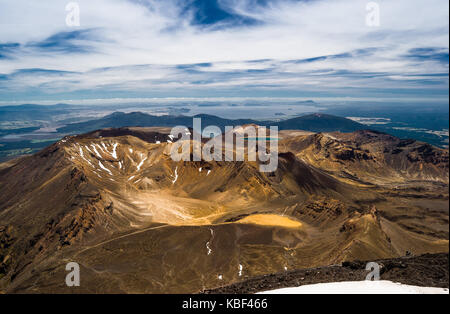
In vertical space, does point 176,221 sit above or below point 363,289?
below

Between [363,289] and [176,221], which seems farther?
[176,221]

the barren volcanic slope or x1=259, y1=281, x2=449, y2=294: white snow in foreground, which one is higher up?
x1=259, y1=281, x2=449, y2=294: white snow in foreground

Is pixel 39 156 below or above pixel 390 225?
above

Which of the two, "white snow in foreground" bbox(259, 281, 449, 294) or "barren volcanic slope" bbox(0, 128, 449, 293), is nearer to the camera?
"white snow in foreground" bbox(259, 281, 449, 294)
